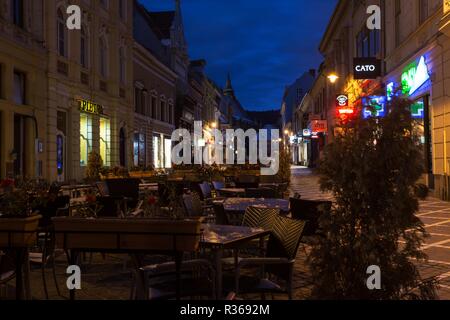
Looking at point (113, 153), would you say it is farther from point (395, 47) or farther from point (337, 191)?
point (337, 191)

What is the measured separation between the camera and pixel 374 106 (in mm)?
3049

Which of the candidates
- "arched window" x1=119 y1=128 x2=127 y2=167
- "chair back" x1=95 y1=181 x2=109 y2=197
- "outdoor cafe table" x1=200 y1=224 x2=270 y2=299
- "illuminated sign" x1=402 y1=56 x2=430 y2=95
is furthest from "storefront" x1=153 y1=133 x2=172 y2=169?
"outdoor cafe table" x1=200 y1=224 x2=270 y2=299

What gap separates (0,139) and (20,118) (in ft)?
4.93

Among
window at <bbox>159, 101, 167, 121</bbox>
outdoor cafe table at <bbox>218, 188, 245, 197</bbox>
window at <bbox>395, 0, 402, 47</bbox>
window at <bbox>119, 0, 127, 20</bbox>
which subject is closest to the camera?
outdoor cafe table at <bbox>218, 188, 245, 197</bbox>

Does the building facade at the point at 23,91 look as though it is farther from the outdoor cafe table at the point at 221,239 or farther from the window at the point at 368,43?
the window at the point at 368,43

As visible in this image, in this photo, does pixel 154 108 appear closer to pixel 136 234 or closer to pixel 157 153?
pixel 157 153

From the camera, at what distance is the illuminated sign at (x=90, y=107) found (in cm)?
2133

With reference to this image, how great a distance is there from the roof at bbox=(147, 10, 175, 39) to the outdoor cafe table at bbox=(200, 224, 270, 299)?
3708cm

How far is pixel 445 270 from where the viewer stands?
6.07 metres

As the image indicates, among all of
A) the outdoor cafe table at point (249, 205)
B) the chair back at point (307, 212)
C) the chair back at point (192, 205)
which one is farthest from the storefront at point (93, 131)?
the chair back at point (307, 212)

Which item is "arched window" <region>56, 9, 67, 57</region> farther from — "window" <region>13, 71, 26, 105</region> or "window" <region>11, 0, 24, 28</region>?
"window" <region>13, 71, 26, 105</region>

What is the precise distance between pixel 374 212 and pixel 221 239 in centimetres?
160

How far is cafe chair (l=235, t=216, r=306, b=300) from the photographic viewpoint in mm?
3736

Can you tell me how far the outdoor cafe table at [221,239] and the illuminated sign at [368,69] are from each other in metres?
17.1
